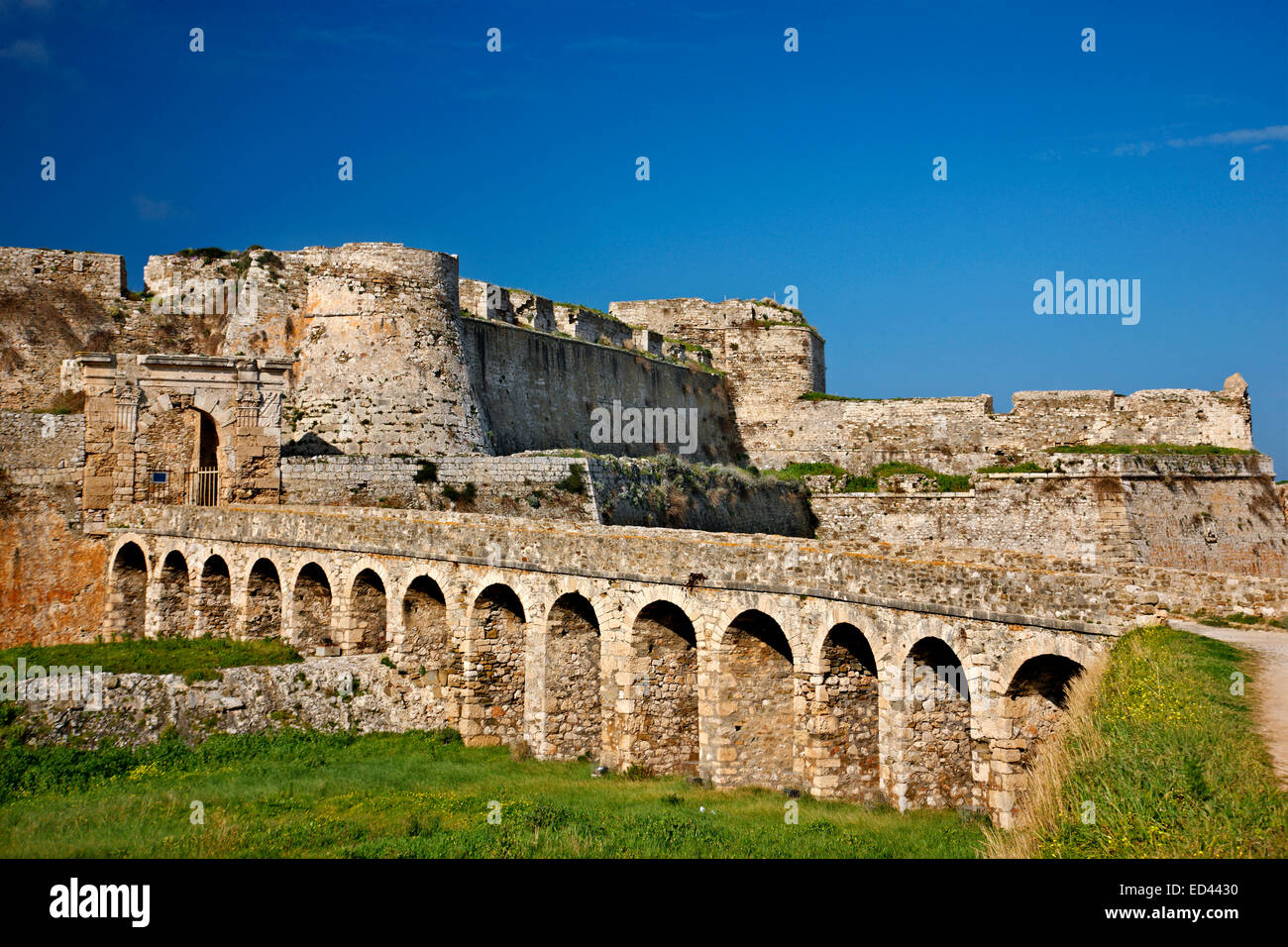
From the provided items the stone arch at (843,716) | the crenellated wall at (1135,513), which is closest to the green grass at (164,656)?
the stone arch at (843,716)

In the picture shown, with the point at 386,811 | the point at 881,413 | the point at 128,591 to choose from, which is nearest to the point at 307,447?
the point at 128,591

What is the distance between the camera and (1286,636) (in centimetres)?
1005

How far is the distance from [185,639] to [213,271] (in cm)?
1282

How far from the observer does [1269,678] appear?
8.81 metres

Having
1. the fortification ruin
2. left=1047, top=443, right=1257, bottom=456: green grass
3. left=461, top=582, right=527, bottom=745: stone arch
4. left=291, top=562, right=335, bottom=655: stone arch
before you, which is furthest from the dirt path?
left=1047, top=443, right=1257, bottom=456: green grass

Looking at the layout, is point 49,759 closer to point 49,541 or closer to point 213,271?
point 49,541

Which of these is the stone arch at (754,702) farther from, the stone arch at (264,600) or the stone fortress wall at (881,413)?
the stone fortress wall at (881,413)

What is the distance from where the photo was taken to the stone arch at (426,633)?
19297 millimetres

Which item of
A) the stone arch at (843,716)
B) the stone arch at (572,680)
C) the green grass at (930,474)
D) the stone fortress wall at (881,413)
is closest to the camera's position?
the stone arch at (843,716)

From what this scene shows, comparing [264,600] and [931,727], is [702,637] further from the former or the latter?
[264,600]

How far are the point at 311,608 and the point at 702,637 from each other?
1050 centimetres

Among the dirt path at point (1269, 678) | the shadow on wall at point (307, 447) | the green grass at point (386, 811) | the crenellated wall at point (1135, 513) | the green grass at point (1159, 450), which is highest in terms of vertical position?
the shadow on wall at point (307, 447)

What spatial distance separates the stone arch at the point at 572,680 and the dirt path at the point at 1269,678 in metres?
9.57

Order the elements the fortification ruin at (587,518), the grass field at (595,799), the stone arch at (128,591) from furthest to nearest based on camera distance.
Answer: the stone arch at (128,591) → the fortification ruin at (587,518) → the grass field at (595,799)
